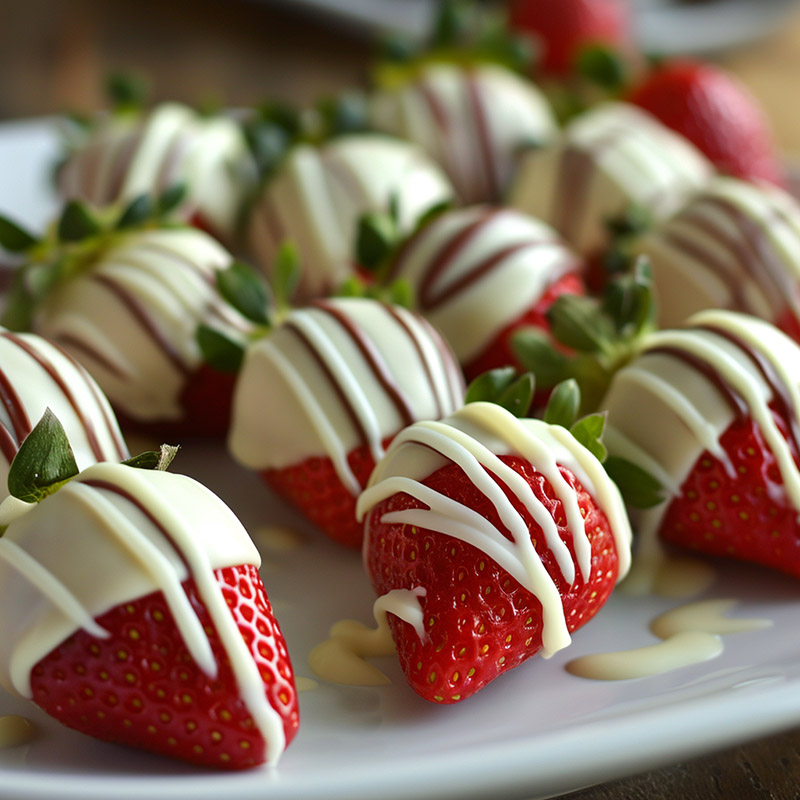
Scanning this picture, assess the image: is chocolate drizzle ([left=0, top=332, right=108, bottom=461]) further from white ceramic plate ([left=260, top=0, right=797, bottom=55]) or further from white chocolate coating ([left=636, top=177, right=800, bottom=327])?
white ceramic plate ([left=260, top=0, right=797, bottom=55])

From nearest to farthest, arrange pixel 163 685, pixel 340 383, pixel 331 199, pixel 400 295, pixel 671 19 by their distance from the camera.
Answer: pixel 163 685 < pixel 340 383 < pixel 400 295 < pixel 331 199 < pixel 671 19

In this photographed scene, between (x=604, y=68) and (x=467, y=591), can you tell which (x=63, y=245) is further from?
(x=604, y=68)

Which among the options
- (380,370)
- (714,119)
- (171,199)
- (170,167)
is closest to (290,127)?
(170,167)

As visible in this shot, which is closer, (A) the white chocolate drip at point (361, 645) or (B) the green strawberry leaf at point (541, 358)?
(A) the white chocolate drip at point (361, 645)

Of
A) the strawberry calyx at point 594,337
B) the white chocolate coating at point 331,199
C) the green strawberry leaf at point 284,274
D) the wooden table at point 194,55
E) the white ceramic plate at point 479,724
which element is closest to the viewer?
the white ceramic plate at point 479,724

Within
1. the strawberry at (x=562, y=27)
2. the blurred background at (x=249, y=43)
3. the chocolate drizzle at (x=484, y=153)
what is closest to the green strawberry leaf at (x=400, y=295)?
the chocolate drizzle at (x=484, y=153)

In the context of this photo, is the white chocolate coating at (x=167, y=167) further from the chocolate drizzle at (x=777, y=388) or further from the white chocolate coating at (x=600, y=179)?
the chocolate drizzle at (x=777, y=388)
